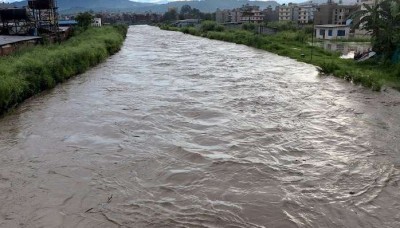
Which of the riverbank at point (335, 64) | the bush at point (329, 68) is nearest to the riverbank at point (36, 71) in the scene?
the bush at point (329, 68)

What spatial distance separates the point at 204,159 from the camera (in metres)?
6.97

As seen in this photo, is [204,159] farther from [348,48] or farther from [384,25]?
[348,48]

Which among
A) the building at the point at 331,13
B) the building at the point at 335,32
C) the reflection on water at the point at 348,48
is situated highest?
the building at the point at 331,13

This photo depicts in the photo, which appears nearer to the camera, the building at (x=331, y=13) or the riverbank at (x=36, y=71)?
the riverbank at (x=36, y=71)

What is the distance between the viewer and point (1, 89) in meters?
10.2

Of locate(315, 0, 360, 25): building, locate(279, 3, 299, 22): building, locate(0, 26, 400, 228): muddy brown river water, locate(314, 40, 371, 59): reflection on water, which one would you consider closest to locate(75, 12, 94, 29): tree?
locate(314, 40, 371, 59): reflection on water

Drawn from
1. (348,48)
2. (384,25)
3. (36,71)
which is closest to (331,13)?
(348,48)

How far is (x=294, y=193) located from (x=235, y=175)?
42.7 inches

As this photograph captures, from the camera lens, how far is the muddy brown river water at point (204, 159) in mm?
5230

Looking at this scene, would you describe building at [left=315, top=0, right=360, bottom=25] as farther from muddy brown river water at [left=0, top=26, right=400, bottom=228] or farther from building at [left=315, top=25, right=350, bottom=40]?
muddy brown river water at [left=0, top=26, right=400, bottom=228]

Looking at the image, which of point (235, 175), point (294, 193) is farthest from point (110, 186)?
point (294, 193)

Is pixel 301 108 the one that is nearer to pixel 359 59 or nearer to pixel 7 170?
pixel 7 170

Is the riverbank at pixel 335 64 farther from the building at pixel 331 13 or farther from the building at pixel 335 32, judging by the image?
the building at pixel 331 13

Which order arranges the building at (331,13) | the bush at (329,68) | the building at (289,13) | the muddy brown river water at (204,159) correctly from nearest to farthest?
the muddy brown river water at (204,159) < the bush at (329,68) < the building at (331,13) < the building at (289,13)
